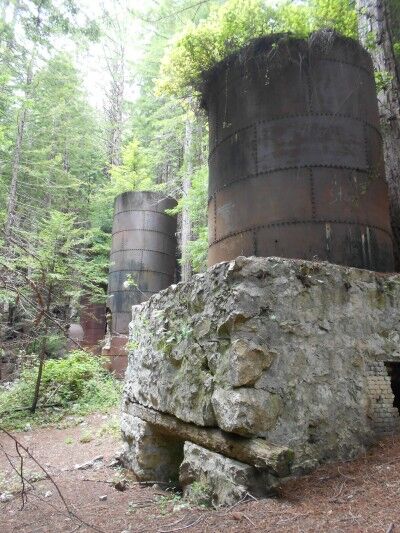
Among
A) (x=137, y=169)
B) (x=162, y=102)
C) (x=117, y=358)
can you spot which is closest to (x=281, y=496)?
(x=117, y=358)

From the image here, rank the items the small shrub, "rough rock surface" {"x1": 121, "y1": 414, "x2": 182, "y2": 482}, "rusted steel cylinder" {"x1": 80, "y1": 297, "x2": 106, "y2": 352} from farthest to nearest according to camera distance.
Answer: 1. "rusted steel cylinder" {"x1": 80, "y1": 297, "x2": 106, "y2": 352}
2. the small shrub
3. "rough rock surface" {"x1": 121, "y1": 414, "x2": 182, "y2": 482}

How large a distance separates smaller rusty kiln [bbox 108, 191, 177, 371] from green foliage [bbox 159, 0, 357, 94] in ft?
23.7

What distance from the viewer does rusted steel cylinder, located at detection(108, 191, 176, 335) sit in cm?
1385

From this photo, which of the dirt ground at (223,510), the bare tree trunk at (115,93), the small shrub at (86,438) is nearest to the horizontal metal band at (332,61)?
the dirt ground at (223,510)

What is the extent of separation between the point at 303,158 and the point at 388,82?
2.20 metres

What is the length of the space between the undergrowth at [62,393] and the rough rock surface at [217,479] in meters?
5.97

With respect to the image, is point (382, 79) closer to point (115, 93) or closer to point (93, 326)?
point (93, 326)

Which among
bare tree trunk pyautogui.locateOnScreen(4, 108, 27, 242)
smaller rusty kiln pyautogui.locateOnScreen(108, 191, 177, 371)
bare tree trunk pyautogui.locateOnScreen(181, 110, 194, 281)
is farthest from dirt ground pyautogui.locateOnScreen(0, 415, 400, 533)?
bare tree trunk pyautogui.locateOnScreen(4, 108, 27, 242)

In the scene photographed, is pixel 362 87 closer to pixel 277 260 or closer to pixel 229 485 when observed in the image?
pixel 277 260

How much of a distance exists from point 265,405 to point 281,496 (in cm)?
78

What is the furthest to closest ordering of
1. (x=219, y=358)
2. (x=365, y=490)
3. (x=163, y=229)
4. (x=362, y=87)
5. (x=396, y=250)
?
1. (x=163, y=229)
2. (x=396, y=250)
3. (x=362, y=87)
4. (x=219, y=358)
5. (x=365, y=490)

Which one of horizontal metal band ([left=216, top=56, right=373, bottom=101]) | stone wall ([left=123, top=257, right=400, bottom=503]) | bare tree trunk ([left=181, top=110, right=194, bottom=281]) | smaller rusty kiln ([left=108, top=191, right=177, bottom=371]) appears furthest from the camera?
smaller rusty kiln ([left=108, top=191, right=177, bottom=371])

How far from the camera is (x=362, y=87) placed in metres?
5.84

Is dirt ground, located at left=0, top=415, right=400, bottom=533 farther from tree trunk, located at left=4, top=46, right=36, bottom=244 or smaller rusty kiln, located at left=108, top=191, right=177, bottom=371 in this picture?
tree trunk, located at left=4, top=46, right=36, bottom=244
